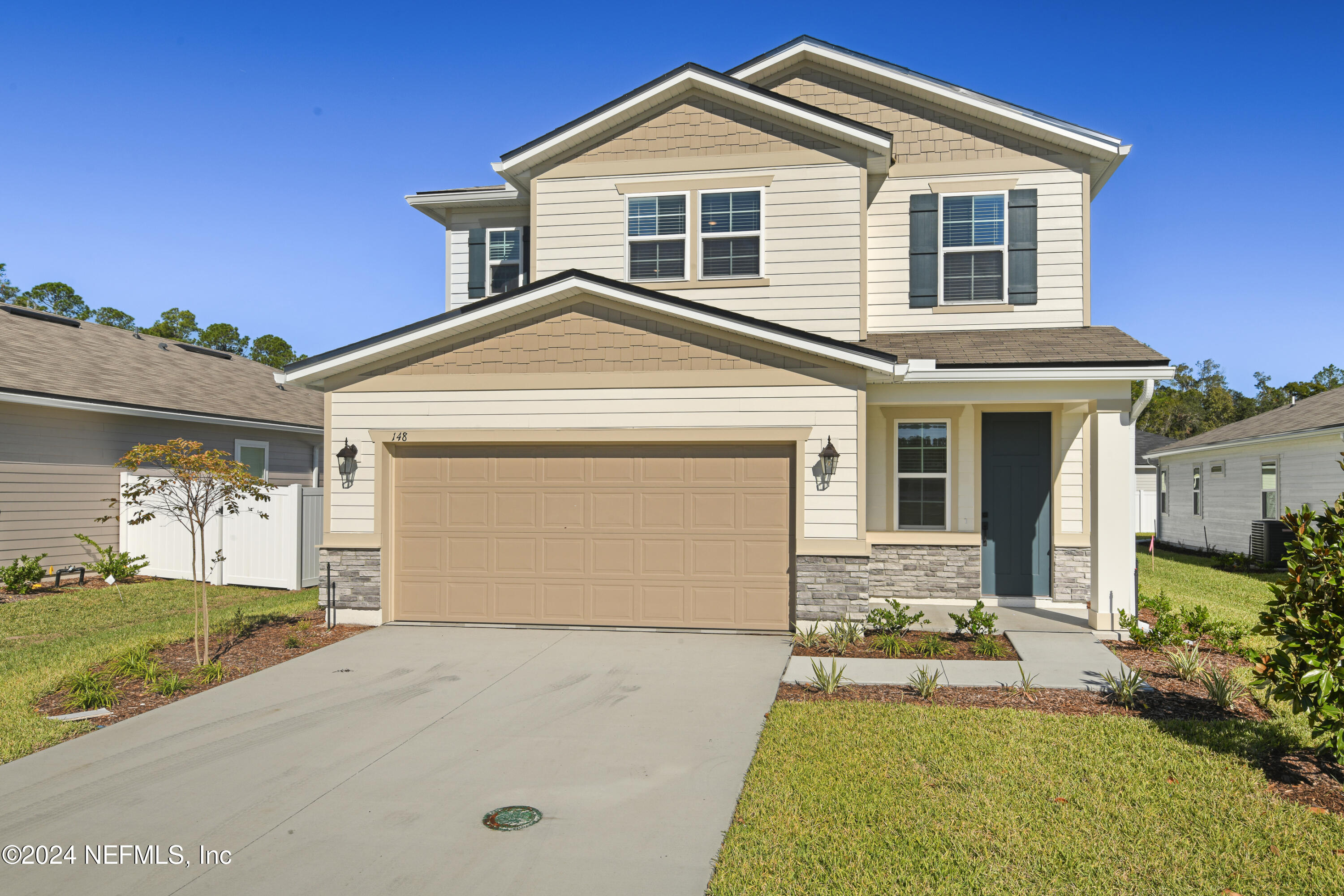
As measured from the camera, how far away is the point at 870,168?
11609mm

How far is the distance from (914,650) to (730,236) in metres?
6.20

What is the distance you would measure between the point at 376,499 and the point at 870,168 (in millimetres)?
8275

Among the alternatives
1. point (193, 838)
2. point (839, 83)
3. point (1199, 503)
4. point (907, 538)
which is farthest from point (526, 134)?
point (1199, 503)

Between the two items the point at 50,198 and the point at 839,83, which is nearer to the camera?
the point at 839,83

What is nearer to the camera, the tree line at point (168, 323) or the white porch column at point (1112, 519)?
the white porch column at point (1112, 519)

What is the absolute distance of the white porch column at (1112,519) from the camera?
9.82 m

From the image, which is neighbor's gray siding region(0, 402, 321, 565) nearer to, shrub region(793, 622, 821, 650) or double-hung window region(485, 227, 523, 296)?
double-hung window region(485, 227, 523, 296)

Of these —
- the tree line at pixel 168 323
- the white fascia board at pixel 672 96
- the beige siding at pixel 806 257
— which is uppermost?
the tree line at pixel 168 323

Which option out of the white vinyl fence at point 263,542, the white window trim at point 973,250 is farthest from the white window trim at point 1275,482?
the white vinyl fence at point 263,542

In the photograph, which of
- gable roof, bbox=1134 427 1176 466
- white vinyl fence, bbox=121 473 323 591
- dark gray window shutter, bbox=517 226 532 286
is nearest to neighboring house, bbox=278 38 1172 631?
dark gray window shutter, bbox=517 226 532 286

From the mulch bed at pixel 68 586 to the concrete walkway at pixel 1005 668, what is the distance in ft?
40.6

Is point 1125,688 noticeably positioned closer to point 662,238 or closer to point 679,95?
point 662,238

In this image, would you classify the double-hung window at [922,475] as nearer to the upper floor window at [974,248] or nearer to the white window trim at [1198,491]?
the upper floor window at [974,248]

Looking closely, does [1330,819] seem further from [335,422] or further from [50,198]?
[50,198]
